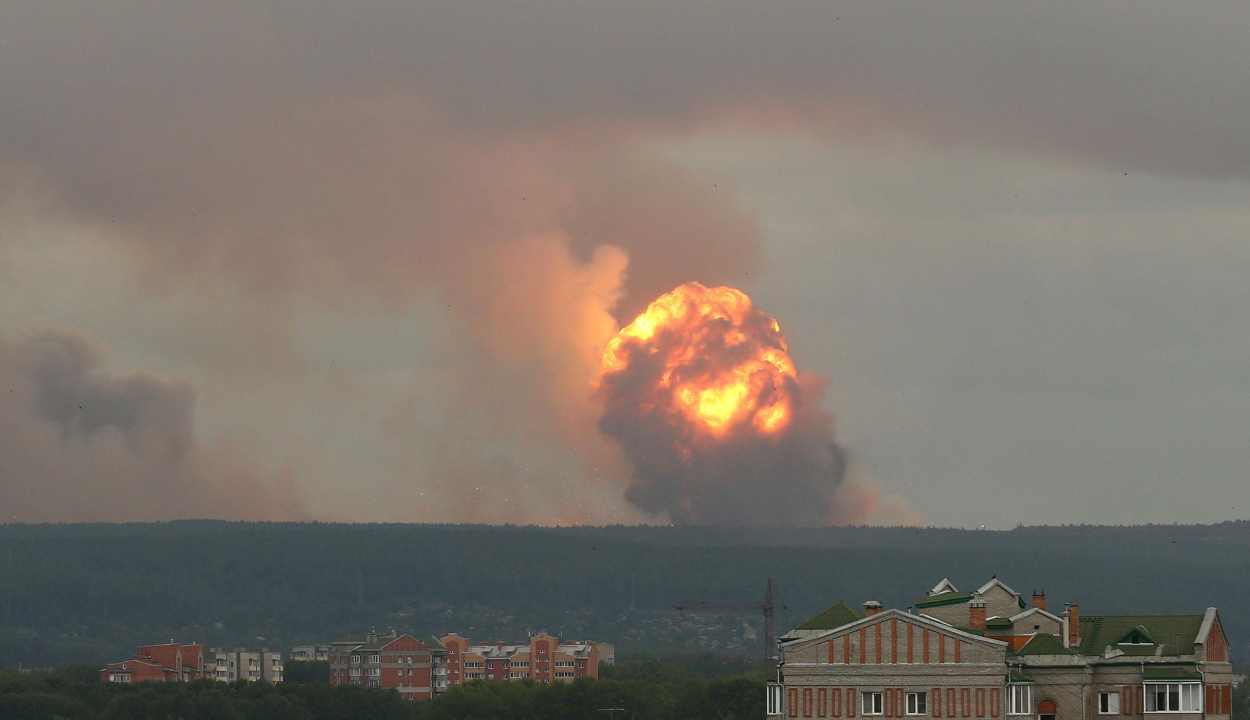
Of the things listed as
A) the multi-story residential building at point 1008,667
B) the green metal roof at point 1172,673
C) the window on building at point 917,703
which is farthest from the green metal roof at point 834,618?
the green metal roof at point 1172,673

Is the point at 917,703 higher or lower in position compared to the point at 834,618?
lower

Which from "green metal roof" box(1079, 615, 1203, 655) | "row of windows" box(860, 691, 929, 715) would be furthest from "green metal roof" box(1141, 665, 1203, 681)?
"row of windows" box(860, 691, 929, 715)

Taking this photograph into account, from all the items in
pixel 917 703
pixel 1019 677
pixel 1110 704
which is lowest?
pixel 1110 704

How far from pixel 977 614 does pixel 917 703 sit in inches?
330

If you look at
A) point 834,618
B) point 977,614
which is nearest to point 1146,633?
point 977,614

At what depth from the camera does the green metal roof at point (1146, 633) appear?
180 m

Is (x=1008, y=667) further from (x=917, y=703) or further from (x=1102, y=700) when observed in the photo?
(x=917, y=703)

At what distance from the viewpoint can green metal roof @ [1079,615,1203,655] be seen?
18019 cm

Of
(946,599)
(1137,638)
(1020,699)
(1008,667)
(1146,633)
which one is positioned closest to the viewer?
(1020,699)

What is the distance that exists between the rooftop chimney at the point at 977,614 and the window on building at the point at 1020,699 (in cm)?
763

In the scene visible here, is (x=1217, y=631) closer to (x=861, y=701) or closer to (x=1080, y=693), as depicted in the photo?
(x=1080, y=693)

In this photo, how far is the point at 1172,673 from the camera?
582ft

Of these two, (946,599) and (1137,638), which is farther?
(946,599)

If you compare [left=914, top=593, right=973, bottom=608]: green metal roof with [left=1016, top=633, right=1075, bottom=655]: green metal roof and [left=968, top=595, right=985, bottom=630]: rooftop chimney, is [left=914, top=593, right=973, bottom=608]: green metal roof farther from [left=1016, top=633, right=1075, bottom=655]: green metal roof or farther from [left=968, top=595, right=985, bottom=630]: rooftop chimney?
[left=1016, top=633, right=1075, bottom=655]: green metal roof
